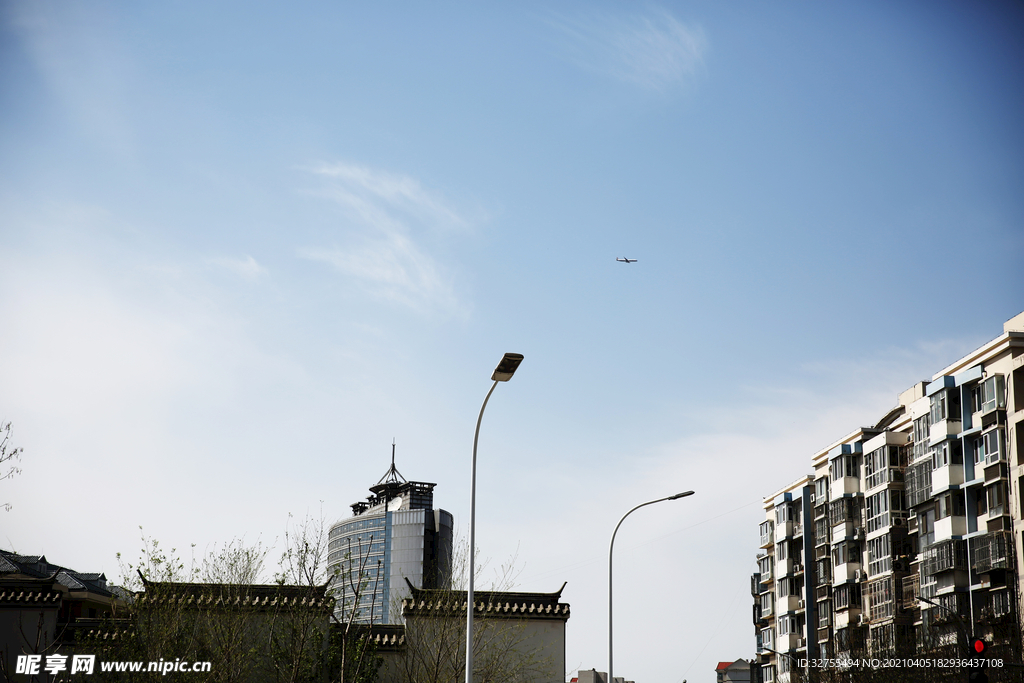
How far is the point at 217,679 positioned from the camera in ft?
90.2

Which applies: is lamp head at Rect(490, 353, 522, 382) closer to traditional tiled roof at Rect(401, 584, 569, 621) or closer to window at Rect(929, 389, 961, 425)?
traditional tiled roof at Rect(401, 584, 569, 621)

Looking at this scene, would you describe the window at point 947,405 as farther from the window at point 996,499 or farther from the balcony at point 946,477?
the window at point 996,499

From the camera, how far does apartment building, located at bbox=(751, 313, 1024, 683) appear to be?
51.8 metres

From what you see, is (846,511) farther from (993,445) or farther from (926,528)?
(993,445)

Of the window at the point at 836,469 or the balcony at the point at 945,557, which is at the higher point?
the window at the point at 836,469

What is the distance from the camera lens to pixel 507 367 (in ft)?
61.6

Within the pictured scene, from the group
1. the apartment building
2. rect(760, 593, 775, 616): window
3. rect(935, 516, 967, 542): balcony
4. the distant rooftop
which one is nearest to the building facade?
the distant rooftop

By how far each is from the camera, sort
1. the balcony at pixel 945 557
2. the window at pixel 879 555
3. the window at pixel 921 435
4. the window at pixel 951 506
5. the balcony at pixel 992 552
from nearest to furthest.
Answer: the balcony at pixel 992 552 → the balcony at pixel 945 557 → the window at pixel 951 506 → the window at pixel 921 435 → the window at pixel 879 555

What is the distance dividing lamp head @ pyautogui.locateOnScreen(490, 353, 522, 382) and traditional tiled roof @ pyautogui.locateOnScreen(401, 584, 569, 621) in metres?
A: 14.4

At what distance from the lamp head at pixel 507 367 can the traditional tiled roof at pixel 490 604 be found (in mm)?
14367

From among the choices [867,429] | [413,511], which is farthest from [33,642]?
[413,511]

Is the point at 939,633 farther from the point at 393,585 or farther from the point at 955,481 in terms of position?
the point at 393,585

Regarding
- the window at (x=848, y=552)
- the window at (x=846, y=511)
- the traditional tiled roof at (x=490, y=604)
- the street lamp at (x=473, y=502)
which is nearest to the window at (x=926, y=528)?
the window at (x=848, y=552)

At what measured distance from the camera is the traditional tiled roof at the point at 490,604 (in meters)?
31.8
